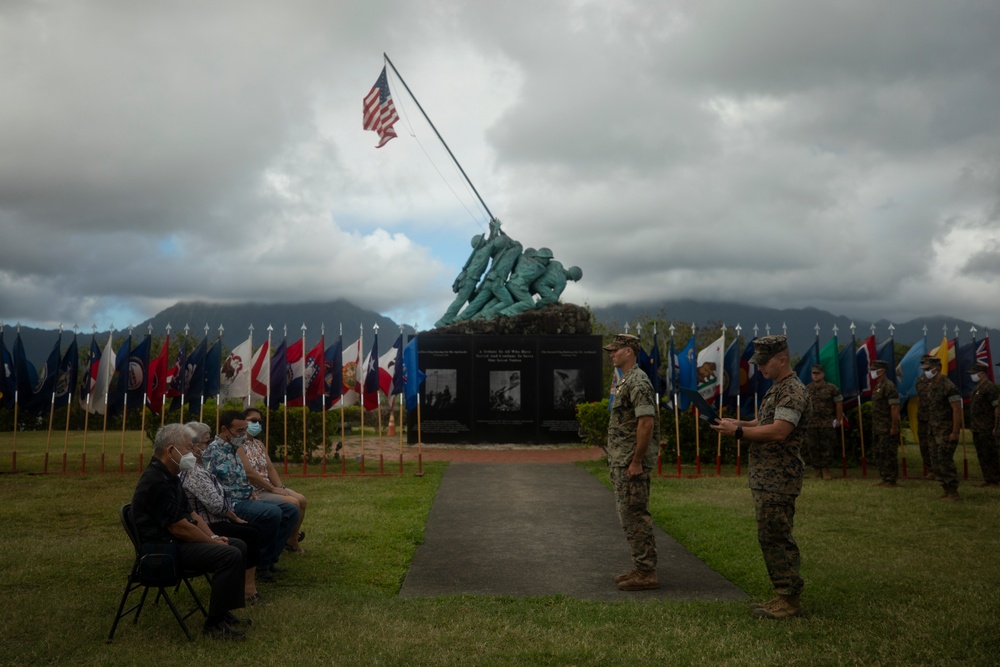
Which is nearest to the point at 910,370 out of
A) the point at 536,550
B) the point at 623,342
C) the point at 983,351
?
the point at 983,351

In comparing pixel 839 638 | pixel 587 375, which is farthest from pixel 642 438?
pixel 587 375

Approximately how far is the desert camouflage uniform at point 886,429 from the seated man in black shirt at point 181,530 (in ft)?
34.8

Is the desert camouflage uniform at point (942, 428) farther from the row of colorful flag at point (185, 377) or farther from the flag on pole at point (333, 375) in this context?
the flag on pole at point (333, 375)

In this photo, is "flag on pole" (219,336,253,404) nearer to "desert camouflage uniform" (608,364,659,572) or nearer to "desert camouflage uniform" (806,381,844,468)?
"desert camouflage uniform" (608,364,659,572)

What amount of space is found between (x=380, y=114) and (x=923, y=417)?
47.6 ft

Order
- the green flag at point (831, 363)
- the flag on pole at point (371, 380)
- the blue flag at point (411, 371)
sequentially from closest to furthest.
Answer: the green flag at point (831, 363) → the blue flag at point (411, 371) → the flag on pole at point (371, 380)

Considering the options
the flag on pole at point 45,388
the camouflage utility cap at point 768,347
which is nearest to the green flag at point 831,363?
the camouflage utility cap at point 768,347

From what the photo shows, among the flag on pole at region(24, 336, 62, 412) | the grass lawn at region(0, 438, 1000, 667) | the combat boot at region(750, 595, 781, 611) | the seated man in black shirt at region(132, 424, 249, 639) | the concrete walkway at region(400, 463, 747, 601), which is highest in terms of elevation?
the flag on pole at region(24, 336, 62, 412)

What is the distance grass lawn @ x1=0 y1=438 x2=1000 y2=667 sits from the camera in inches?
180

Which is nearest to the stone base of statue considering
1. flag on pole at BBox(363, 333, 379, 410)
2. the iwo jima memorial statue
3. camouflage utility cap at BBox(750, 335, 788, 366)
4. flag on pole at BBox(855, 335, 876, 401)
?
the iwo jima memorial statue

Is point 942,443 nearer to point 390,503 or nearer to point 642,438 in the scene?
point 642,438

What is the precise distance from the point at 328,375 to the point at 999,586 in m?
12.0

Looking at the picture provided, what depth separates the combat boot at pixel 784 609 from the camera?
5.19m

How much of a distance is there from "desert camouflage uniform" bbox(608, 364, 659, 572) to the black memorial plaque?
14111mm
